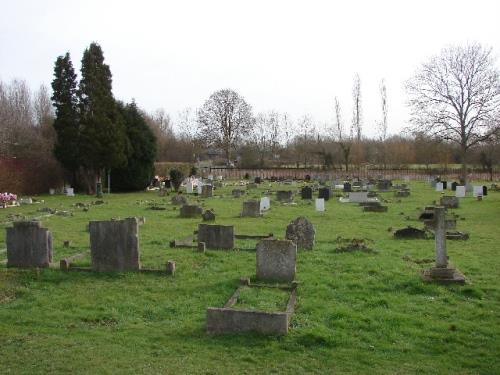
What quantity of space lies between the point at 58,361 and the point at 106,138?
1203 inches

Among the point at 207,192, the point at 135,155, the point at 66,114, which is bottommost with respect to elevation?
the point at 207,192

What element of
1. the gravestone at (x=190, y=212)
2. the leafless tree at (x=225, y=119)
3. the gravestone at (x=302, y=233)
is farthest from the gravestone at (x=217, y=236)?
the leafless tree at (x=225, y=119)

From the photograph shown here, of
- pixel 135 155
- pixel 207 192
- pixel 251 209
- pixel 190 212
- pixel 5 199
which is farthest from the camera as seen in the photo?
pixel 135 155

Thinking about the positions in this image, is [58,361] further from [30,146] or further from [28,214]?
[30,146]

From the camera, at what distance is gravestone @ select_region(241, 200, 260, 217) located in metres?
21.2

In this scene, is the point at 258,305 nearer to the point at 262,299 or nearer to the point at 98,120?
the point at 262,299

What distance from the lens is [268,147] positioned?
7919 centimetres

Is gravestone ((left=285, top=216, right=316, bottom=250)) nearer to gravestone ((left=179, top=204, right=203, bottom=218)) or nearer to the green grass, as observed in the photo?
the green grass

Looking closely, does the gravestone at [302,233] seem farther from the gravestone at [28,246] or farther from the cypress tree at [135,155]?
the cypress tree at [135,155]

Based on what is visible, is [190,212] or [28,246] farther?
[190,212]

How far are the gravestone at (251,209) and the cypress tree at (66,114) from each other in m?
18.6

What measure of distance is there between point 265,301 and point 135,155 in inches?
1275

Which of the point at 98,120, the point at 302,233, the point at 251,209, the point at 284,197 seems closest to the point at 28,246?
the point at 302,233

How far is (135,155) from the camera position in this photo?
128 ft
